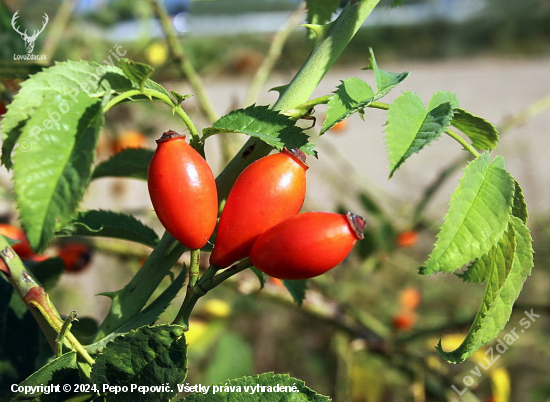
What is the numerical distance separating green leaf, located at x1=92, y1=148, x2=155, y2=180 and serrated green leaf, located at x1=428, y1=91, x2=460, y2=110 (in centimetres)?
42

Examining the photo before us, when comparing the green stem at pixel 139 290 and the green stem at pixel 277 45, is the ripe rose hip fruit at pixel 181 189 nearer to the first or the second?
the green stem at pixel 139 290

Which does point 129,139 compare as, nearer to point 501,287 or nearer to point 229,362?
point 229,362

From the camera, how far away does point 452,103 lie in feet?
2.07

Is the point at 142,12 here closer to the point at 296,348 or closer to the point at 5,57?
the point at 5,57

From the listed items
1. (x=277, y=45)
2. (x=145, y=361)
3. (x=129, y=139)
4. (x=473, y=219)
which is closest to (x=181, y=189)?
(x=145, y=361)

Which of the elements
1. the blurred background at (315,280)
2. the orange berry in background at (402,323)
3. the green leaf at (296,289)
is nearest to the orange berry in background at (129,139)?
the blurred background at (315,280)

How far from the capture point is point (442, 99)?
0.64 m

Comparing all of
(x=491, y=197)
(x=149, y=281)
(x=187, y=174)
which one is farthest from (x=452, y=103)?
(x=149, y=281)

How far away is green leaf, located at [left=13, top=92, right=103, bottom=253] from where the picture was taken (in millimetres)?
458

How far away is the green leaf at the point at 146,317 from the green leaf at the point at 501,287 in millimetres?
339

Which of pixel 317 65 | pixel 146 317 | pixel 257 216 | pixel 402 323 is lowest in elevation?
pixel 402 323

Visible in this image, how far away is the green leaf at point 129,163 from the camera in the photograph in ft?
2.60

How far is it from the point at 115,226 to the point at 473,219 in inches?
19.7

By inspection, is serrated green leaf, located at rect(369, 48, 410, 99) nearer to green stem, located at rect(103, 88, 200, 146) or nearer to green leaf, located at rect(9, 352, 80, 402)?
green stem, located at rect(103, 88, 200, 146)
